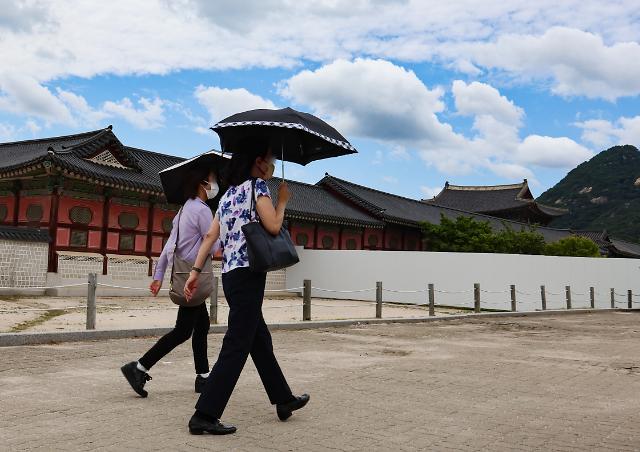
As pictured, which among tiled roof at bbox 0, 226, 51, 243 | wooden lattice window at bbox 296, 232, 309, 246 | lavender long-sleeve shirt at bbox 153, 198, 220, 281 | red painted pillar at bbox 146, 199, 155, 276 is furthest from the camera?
wooden lattice window at bbox 296, 232, 309, 246

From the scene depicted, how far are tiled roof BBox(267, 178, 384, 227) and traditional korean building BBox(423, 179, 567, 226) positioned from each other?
14887mm

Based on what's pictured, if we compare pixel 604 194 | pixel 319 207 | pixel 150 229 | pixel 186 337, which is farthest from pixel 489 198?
pixel 186 337

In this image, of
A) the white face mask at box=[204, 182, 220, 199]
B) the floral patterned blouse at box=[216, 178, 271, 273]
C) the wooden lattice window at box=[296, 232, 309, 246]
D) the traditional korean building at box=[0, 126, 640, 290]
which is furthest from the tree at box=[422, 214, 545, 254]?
the floral patterned blouse at box=[216, 178, 271, 273]

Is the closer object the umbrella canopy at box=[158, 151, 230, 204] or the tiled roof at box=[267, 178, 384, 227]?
the umbrella canopy at box=[158, 151, 230, 204]

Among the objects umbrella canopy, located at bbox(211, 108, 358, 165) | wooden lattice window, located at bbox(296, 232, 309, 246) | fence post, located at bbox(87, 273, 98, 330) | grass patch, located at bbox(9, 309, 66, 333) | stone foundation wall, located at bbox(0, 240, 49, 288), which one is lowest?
grass patch, located at bbox(9, 309, 66, 333)

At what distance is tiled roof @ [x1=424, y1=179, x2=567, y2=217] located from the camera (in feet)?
156

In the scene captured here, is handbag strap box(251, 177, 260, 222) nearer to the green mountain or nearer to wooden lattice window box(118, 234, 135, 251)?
wooden lattice window box(118, 234, 135, 251)

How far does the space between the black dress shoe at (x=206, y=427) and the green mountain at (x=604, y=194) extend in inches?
2565

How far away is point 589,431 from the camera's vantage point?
13.0 ft

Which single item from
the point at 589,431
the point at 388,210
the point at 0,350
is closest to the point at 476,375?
the point at 589,431

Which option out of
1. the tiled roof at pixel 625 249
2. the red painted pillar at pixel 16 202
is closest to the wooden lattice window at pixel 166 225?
the red painted pillar at pixel 16 202

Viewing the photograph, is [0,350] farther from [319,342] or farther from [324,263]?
[324,263]

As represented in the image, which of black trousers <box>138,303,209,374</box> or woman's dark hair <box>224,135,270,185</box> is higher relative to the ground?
woman's dark hair <box>224,135,270,185</box>

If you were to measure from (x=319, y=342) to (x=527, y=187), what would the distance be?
43.1m
